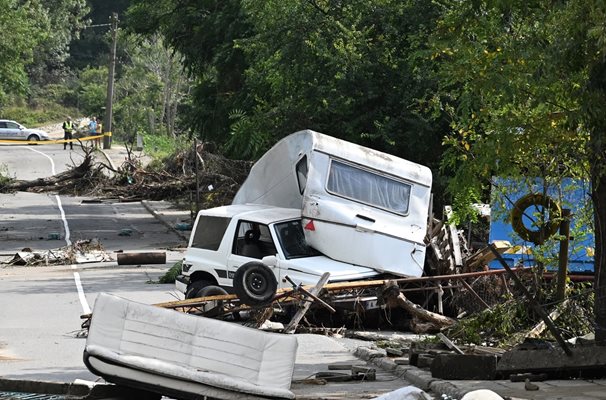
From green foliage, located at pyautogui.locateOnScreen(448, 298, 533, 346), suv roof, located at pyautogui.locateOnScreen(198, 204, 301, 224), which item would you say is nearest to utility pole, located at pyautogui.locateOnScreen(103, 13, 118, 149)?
suv roof, located at pyautogui.locateOnScreen(198, 204, 301, 224)

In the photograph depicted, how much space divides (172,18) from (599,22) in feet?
98.2

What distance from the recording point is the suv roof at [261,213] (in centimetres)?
1958

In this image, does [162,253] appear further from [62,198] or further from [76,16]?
[76,16]

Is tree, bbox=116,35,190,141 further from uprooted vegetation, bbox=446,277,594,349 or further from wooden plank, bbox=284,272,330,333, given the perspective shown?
uprooted vegetation, bbox=446,277,594,349

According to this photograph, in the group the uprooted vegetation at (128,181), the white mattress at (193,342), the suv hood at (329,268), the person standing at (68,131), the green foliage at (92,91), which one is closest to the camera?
the white mattress at (193,342)

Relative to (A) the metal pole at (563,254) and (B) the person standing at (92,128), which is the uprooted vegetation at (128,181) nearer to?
(B) the person standing at (92,128)

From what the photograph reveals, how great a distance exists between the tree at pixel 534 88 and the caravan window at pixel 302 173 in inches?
207

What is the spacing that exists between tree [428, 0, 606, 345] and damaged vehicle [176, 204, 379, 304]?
421 cm

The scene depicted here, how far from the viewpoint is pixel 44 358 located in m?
15.5

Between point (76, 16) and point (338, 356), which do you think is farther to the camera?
point (76, 16)

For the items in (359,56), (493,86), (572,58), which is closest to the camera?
(572,58)

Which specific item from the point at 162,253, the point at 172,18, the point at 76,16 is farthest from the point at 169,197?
the point at 76,16

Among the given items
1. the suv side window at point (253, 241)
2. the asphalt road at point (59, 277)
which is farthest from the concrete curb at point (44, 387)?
the suv side window at point (253, 241)

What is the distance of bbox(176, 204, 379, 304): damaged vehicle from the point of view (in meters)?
18.8
